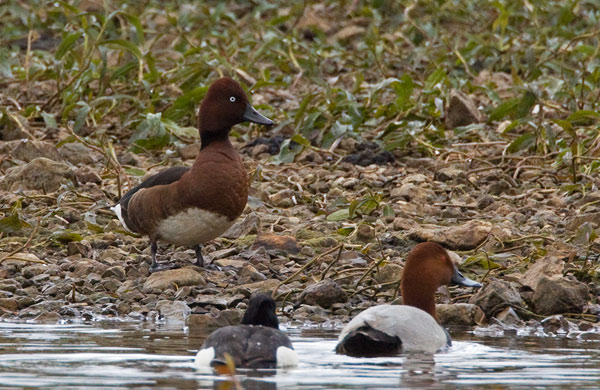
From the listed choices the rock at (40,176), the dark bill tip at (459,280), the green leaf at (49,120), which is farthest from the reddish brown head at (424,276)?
the green leaf at (49,120)

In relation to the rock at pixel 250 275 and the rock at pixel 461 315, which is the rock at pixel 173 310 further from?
the rock at pixel 461 315

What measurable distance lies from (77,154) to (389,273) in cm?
469

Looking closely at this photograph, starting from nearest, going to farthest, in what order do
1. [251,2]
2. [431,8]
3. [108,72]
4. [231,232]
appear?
[231,232] < [108,72] < [431,8] < [251,2]

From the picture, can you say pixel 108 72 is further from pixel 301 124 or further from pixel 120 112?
pixel 301 124

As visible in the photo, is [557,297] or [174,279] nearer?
[557,297]

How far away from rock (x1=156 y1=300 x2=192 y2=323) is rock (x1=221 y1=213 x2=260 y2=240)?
1733mm

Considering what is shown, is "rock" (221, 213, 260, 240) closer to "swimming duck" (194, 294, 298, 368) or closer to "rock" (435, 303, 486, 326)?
"rock" (435, 303, 486, 326)

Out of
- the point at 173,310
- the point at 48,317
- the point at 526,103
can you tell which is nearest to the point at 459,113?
the point at 526,103

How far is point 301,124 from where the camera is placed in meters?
12.8

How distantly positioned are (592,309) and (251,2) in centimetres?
1341

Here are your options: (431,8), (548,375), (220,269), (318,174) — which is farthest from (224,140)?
(431,8)

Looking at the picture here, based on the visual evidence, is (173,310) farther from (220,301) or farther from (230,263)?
(230,263)

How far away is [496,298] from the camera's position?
7949 mm

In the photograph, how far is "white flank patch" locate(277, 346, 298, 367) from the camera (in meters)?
6.11
